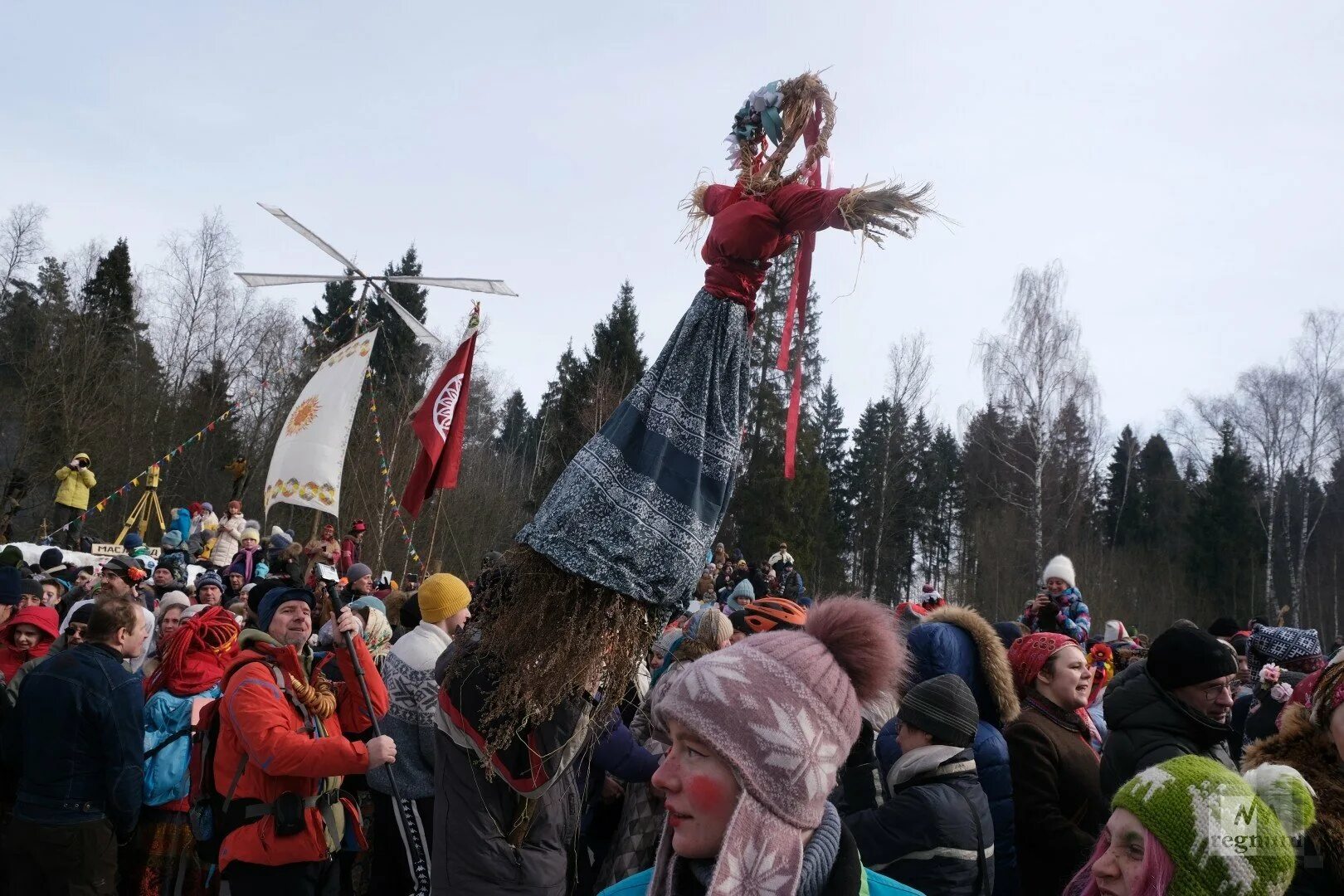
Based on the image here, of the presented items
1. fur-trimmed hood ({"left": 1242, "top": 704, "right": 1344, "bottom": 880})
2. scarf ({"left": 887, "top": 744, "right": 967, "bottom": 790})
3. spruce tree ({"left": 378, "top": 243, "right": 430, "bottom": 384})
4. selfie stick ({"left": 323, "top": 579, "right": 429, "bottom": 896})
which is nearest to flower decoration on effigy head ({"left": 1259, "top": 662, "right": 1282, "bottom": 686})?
fur-trimmed hood ({"left": 1242, "top": 704, "right": 1344, "bottom": 880})

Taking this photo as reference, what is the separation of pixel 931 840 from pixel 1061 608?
491cm

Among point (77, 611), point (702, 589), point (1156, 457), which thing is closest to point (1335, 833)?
point (77, 611)

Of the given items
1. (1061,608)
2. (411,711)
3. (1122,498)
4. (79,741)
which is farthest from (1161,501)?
(79,741)

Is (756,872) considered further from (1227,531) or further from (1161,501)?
(1161,501)

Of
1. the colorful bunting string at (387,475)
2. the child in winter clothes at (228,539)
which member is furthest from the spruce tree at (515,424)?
the child in winter clothes at (228,539)

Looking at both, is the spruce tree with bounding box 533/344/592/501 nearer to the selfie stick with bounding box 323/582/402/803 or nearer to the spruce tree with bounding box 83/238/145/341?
the spruce tree with bounding box 83/238/145/341

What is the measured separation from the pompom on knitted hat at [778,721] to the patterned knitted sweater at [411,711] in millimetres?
2980

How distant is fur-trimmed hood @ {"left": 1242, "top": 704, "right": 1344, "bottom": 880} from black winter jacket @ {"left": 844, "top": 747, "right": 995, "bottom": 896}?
35.7 inches

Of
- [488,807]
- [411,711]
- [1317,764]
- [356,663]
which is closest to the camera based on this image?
[1317,764]

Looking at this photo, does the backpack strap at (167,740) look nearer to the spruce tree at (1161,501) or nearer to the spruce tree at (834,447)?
the spruce tree at (834,447)

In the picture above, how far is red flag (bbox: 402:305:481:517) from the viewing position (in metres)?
5.95

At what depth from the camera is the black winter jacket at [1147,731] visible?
3625 mm

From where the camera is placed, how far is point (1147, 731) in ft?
12.1

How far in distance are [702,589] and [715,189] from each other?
1426 centimetres
